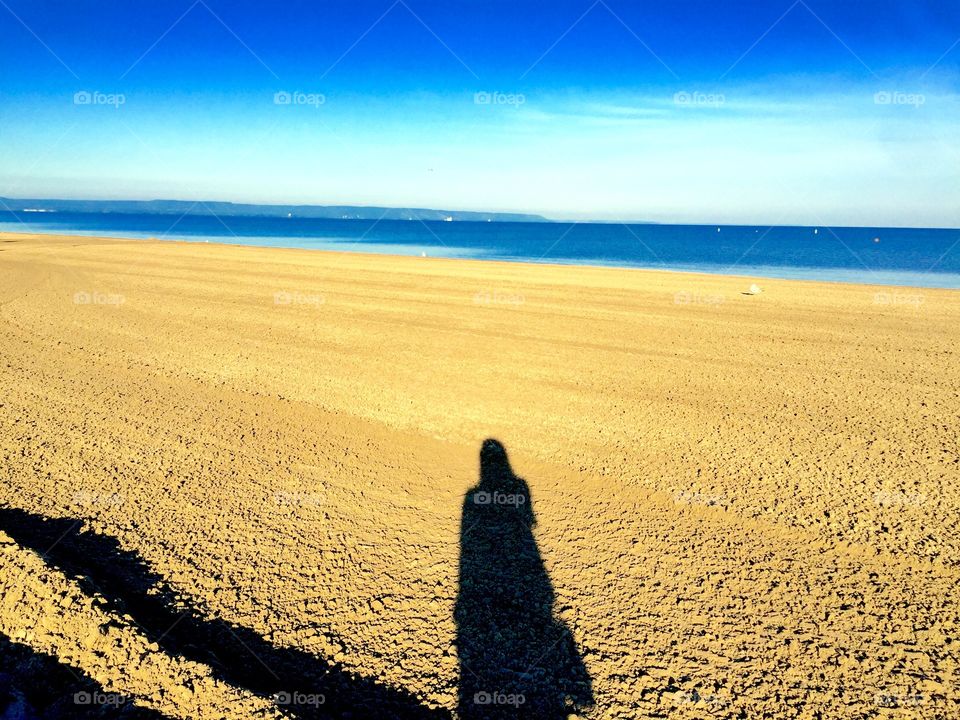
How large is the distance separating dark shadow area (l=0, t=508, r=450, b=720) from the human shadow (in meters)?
0.38

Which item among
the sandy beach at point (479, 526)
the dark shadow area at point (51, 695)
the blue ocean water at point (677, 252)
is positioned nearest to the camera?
the dark shadow area at point (51, 695)

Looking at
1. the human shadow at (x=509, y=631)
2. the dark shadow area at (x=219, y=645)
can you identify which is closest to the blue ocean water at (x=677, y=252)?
the human shadow at (x=509, y=631)

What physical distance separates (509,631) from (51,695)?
2.70 m

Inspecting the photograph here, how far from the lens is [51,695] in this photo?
3131 millimetres

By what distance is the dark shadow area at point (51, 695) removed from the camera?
302 cm

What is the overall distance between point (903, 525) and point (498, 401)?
5.08 meters

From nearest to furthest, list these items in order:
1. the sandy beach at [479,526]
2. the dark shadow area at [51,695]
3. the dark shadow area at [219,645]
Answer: the dark shadow area at [51,695] → the dark shadow area at [219,645] → the sandy beach at [479,526]

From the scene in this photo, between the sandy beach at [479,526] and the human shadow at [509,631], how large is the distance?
2cm

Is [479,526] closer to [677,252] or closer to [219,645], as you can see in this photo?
[219,645]

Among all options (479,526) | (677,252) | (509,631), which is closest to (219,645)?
(509,631)

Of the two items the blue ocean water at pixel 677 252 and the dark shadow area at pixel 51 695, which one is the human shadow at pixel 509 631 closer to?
the dark shadow area at pixel 51 695

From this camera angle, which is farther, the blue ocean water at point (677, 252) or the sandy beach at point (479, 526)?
the blue ocean water at point (677, 252)

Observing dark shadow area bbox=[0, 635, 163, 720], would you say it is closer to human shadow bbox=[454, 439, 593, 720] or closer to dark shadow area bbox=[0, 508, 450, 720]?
dark shadow area bbox=[0, 508, 450, 720]

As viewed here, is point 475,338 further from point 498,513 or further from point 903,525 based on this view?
point 903,525
